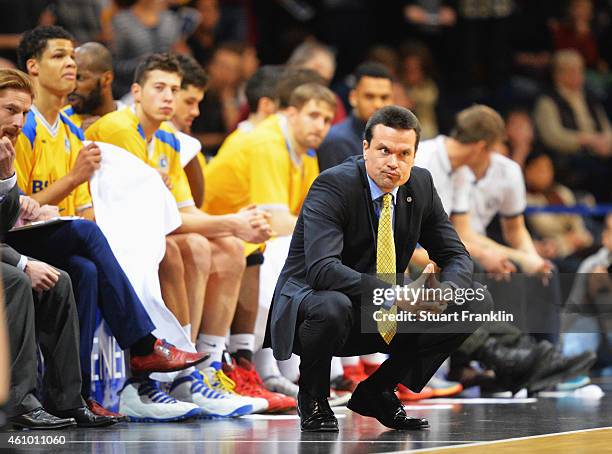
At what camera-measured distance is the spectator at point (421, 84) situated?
11750 millimetres

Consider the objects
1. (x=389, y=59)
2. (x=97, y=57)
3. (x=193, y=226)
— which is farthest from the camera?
(x=389, y=59)

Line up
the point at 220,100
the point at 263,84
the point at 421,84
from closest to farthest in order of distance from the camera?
the point at 263,84 < the point at 220,100 < the point at 421,84

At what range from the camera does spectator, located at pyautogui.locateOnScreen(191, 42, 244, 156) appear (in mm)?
10539

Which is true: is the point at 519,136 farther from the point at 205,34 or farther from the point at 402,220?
the point at 402,220

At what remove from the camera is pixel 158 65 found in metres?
6.88

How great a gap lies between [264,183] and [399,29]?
584cm

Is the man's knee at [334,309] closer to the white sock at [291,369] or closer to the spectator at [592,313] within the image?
the white sock at [291,369]

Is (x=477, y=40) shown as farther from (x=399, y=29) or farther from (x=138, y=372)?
(x=138, y=372)

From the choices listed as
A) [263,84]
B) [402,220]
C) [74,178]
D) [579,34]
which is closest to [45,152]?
[74,178]

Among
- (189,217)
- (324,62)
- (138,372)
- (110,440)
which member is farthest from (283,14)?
(110,440)

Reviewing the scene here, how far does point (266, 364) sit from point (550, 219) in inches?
170

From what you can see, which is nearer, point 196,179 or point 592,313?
point 196,179

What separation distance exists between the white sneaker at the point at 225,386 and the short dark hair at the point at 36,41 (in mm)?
1801
